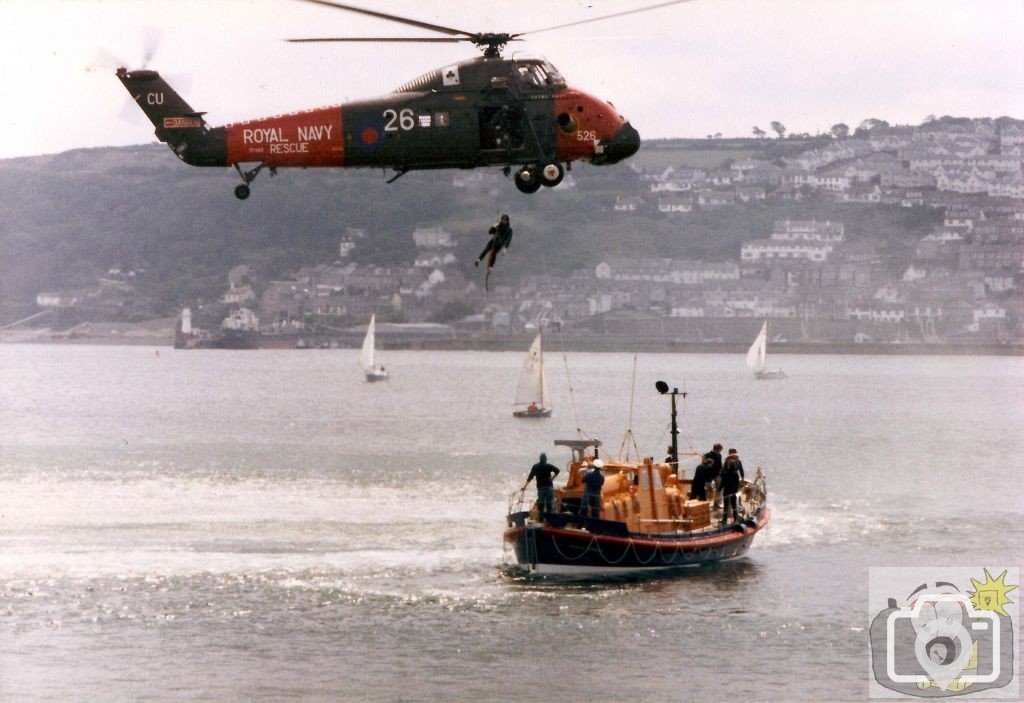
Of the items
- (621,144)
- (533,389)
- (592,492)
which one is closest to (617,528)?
(592,492)

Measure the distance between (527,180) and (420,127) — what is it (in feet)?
6.02

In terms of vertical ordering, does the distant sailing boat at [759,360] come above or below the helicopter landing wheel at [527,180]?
below

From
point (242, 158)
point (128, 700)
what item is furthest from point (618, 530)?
point (242, 158)

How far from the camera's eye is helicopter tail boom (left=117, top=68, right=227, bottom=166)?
27.1 metres

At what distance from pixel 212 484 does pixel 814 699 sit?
3899 cm

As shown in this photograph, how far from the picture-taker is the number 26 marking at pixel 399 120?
89.5ft

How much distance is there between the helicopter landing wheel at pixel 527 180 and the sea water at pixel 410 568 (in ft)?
38.4

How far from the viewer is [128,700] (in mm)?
33844

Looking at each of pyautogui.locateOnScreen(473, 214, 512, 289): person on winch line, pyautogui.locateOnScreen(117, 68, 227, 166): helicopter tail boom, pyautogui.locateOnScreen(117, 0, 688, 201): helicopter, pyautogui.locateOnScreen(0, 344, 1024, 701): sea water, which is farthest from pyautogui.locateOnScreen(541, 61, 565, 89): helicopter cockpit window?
pyautogui.locateOnScreen(0, 344, 1024, 701): sea water

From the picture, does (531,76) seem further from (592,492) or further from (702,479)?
(702,479)

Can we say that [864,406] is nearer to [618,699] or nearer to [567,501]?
[567,501]

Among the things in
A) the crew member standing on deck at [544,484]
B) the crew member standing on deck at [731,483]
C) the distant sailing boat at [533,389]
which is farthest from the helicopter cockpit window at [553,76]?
the distant sailing boat at [533,389]

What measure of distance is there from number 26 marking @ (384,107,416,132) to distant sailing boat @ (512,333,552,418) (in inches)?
2604

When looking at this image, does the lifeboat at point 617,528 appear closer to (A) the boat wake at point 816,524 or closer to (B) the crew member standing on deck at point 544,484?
(B) the crew member standing on deck at point 544,484
